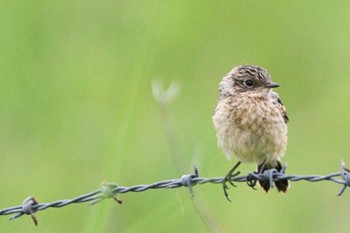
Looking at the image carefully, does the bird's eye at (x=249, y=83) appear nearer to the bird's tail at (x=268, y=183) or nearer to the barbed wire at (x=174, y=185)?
the bird's tail at (x=268, y=183)

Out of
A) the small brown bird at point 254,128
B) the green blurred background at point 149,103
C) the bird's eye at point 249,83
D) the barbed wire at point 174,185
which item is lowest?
the barbed wire at point 174,185

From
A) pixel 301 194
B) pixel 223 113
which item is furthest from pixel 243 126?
pixel 301 194

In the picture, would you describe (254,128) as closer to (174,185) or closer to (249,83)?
(249,83)

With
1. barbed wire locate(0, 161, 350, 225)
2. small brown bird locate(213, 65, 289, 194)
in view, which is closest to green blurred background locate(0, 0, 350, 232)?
small brown bird locate(213, 65, 289, 194)

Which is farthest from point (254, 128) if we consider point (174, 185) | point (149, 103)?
point (149, 103)

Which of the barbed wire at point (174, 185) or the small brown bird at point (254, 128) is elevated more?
the small brown bird at point (254, 128)

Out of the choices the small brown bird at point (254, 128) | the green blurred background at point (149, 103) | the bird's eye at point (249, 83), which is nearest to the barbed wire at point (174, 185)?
the small brown bird at point (254, 128)

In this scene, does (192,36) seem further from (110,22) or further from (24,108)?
(24,108)
